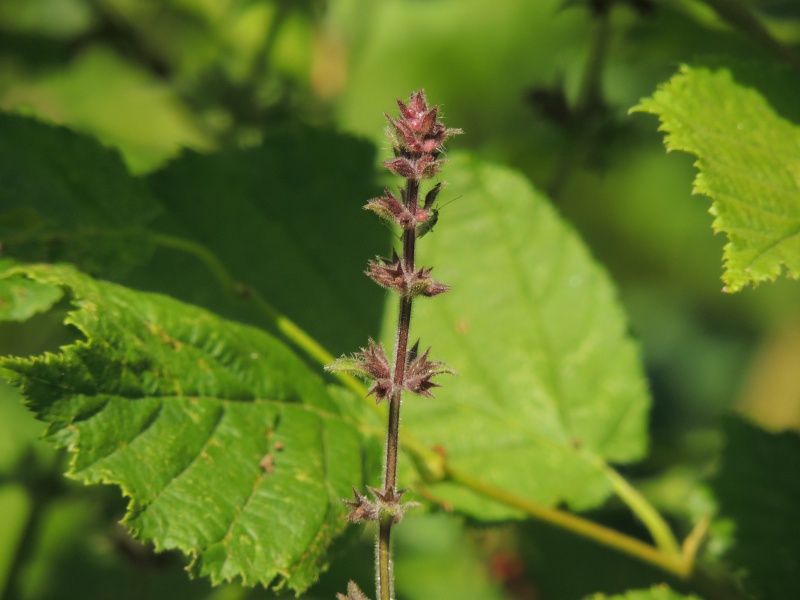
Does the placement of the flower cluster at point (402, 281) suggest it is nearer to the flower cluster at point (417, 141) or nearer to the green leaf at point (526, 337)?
the flower cluster at point (417, 141)

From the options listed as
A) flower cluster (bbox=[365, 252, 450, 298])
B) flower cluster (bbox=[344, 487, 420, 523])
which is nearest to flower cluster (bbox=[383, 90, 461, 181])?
flower cluster (bbox=[365, 252, 450, 298])

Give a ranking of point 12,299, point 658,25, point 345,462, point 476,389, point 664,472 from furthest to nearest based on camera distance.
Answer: point 664,472 → point 658,25 → point 476,389 → point 345,462 → point 12,299

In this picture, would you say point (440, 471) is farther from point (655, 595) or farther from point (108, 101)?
point (108, 101)

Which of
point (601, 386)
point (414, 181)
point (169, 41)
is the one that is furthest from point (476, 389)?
point (169, 41)

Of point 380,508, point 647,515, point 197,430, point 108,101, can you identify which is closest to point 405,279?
point 380,508

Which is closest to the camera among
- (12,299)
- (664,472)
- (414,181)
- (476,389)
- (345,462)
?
(414,181)

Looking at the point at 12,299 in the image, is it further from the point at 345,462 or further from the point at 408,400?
the point at 408,400

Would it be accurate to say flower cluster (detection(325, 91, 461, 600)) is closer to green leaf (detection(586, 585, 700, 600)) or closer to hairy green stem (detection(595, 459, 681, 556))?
green leaf (detection(586, 585, 700, 600))

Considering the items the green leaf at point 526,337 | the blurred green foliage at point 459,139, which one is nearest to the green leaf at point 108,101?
the blurred green foliage at point 459,139
